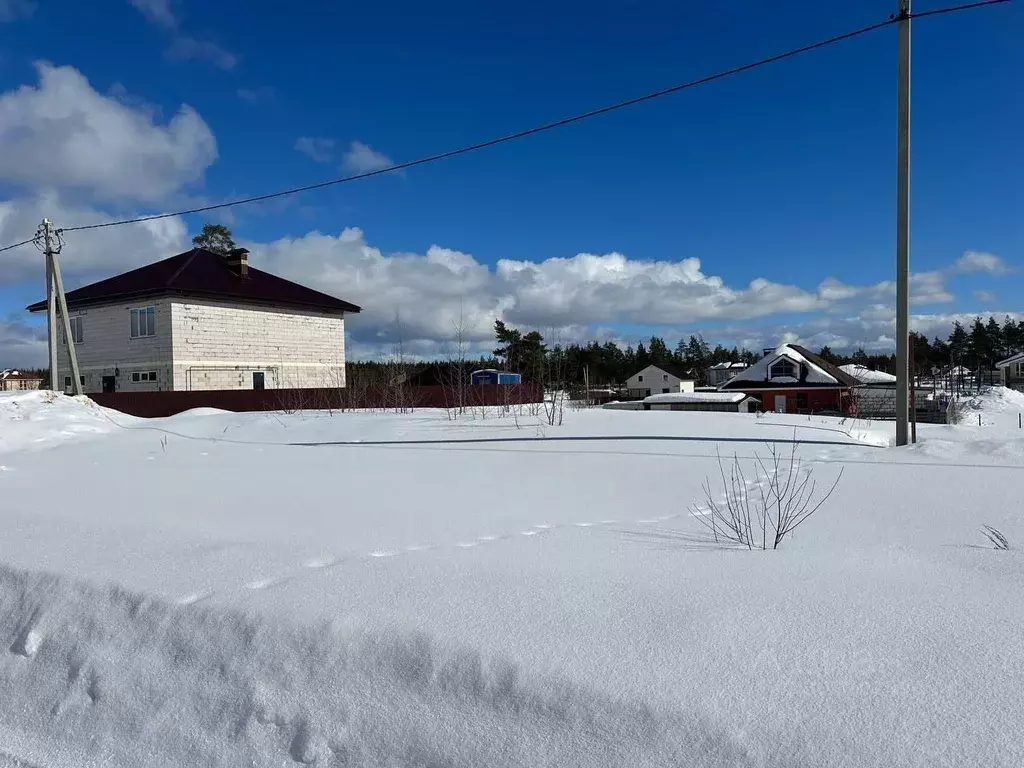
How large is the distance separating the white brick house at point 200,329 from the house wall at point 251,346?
0.11 ft

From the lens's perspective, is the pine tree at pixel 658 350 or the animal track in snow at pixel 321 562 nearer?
the animal track in snow at pixel 321 562

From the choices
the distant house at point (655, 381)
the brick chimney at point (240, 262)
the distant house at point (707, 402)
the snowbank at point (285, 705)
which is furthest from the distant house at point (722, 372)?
the snowbank at point (285, 705)

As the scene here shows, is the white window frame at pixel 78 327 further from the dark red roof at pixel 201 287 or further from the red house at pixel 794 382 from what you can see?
the red house at pixel 794 382

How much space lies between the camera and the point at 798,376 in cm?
4434

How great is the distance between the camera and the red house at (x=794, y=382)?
4272cm

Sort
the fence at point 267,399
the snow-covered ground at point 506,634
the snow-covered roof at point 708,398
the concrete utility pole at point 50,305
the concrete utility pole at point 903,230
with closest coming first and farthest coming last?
the snow-covered ground at point 506,634
the concrete utility pole at point 903,230
the concrete utility pole at point 50,305
the fence at point 267,399
the snow-covered roof at point 708,398

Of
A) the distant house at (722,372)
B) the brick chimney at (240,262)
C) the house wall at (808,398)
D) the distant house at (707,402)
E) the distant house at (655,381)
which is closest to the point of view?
the brick chimney at (240,262)

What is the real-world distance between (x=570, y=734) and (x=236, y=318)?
2516 centimetres

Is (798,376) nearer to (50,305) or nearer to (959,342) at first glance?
(50,305)

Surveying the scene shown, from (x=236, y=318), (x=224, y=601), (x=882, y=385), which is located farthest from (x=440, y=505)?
(x=882, y=385)

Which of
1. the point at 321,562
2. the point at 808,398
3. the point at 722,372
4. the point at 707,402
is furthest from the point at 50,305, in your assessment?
the point at 722,372

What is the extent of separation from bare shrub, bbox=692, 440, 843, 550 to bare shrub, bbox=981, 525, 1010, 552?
1.03 meters

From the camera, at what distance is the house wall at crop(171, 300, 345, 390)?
77.3ft

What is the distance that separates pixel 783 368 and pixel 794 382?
4.62 ft
